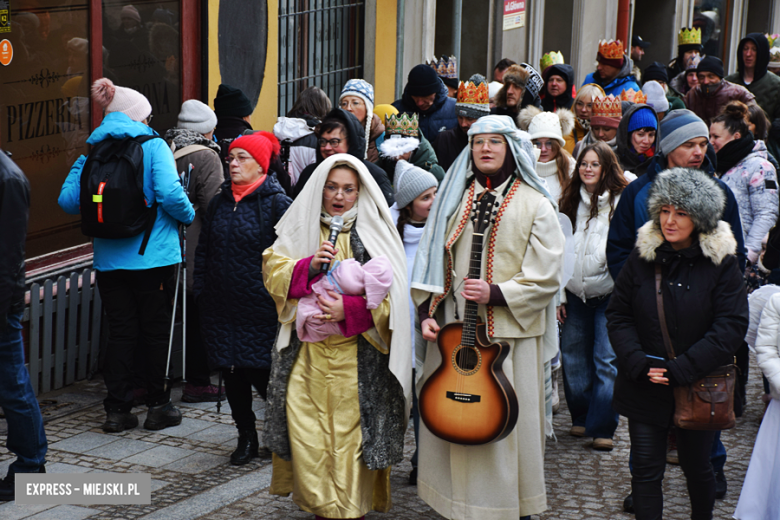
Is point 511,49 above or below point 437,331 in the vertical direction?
above

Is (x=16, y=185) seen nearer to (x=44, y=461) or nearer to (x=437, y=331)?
(x=44, y=461)

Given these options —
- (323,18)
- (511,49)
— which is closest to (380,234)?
(323,18)

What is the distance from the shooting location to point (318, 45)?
35.6 ft

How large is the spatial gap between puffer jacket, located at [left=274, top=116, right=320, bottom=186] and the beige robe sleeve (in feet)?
9.67

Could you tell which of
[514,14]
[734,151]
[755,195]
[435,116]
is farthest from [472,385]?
[514,14]

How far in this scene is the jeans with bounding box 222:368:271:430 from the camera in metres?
5.29

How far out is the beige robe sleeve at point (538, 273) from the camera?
429 centimetres

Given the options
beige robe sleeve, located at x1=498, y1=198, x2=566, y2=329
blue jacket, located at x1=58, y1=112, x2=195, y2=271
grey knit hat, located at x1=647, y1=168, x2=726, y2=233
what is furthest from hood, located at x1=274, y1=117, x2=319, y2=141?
grey knit hat, located at x1=647, y1=168, x2=726, y2=233

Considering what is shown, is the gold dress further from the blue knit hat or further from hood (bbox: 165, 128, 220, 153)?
the blue knit hat

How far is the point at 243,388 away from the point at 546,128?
2.69 metres

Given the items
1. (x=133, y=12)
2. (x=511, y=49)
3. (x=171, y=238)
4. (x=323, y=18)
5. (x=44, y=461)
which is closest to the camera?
(x=44, y=461)

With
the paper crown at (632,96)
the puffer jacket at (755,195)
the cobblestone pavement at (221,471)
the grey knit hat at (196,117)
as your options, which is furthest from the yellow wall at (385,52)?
the cobblestone pavement at (221,471)

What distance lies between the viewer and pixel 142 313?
5965 millimetres

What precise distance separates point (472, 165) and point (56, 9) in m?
4.06
